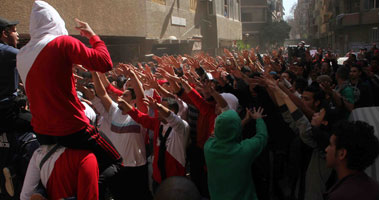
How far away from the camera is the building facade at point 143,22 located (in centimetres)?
1244

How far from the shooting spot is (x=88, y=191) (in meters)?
2.57

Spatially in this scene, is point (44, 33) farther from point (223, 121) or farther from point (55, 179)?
point (223, 121)

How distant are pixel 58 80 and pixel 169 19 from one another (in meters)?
20.8

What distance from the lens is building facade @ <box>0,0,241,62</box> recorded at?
490 inches

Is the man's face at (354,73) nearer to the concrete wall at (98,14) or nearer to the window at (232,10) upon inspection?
the concrete wall at (98,14)

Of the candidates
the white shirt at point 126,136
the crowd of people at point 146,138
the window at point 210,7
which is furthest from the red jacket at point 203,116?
the window at point 210,7

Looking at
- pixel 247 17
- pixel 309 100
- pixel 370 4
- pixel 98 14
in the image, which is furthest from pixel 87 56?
pixel 247 17

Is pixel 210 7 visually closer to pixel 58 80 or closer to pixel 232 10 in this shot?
pixel 232 10

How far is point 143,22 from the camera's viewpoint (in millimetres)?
18688

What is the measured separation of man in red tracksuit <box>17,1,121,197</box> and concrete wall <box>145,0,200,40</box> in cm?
1709

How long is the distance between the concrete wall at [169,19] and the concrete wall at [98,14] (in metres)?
1.22

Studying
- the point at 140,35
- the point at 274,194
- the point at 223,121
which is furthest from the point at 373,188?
the point at 140,35

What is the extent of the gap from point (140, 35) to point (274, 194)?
47.9 ft

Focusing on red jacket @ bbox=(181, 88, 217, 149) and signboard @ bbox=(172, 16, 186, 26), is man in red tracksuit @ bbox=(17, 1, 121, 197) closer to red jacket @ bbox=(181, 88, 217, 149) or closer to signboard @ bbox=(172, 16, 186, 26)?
red jacket @ bbox=(181, 88, 217, 149)
